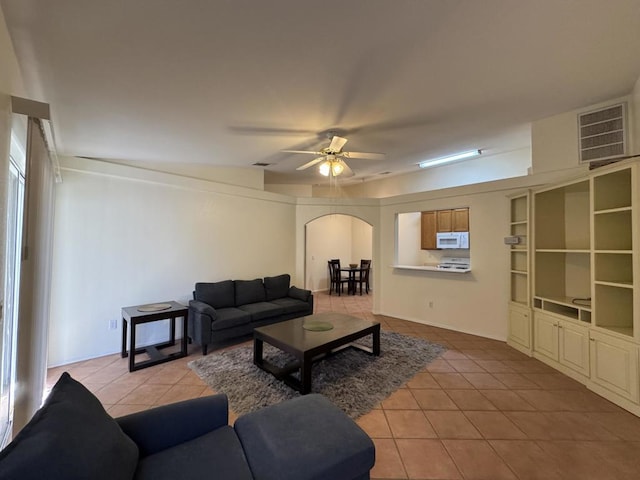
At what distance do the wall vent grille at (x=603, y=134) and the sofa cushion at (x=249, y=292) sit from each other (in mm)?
4848

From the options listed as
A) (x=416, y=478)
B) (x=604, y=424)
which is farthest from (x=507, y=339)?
(x=416, y=478)

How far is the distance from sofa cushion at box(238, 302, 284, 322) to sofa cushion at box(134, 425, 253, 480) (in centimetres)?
259

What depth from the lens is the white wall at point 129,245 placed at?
11.2ft

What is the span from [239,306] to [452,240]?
15.1 ft

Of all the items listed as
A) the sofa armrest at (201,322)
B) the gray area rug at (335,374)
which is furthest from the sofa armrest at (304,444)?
the sofa armrest at (201,322)

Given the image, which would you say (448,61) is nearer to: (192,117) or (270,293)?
(192,117)

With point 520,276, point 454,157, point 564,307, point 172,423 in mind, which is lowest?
point 172,423

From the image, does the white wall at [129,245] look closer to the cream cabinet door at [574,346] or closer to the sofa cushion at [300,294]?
the sofa cushion at [300,294]

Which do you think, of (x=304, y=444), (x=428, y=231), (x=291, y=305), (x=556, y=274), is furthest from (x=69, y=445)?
(x=428, y=231)

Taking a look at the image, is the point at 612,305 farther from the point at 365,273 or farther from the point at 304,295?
the point at 365,273

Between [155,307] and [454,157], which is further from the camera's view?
[454,157]

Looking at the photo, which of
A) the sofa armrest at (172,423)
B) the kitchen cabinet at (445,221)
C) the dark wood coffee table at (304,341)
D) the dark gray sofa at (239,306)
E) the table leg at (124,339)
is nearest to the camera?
the sofa armrest at (172,423)

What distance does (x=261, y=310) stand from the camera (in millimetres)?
4215

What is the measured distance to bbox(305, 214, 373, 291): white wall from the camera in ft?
26.8
